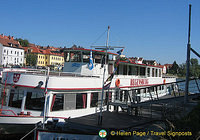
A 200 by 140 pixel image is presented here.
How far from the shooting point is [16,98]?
1025 centimetres

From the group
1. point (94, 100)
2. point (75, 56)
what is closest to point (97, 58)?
point (75, 56)

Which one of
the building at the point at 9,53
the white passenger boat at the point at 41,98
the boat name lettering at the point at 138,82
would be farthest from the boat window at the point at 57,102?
the building at the point at 9,53

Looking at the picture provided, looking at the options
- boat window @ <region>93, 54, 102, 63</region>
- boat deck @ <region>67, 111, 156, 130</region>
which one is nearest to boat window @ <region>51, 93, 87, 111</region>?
boat deck @ <region>67, 111, 156, 130</region>

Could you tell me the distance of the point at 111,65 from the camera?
46.5 ft

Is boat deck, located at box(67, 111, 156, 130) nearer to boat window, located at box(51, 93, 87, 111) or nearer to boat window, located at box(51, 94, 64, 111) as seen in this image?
boat window, located at box(51, 93, 87, 111)

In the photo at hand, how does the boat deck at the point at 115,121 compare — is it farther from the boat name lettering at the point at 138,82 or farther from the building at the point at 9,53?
the building at the point at 9,53

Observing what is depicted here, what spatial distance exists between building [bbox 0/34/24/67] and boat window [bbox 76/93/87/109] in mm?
62372

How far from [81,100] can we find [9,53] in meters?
68.6

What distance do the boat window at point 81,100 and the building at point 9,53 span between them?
6237cm

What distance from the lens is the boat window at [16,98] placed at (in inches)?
401

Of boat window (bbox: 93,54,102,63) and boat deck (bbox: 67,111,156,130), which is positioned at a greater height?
boat window (bbox: 93,54,102,63)

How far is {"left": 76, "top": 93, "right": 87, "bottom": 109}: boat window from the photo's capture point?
10.8 meters

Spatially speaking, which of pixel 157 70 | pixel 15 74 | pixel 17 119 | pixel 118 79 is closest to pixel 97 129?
pixel 17 119

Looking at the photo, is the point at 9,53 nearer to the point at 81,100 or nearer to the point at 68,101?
the point at 81,100
